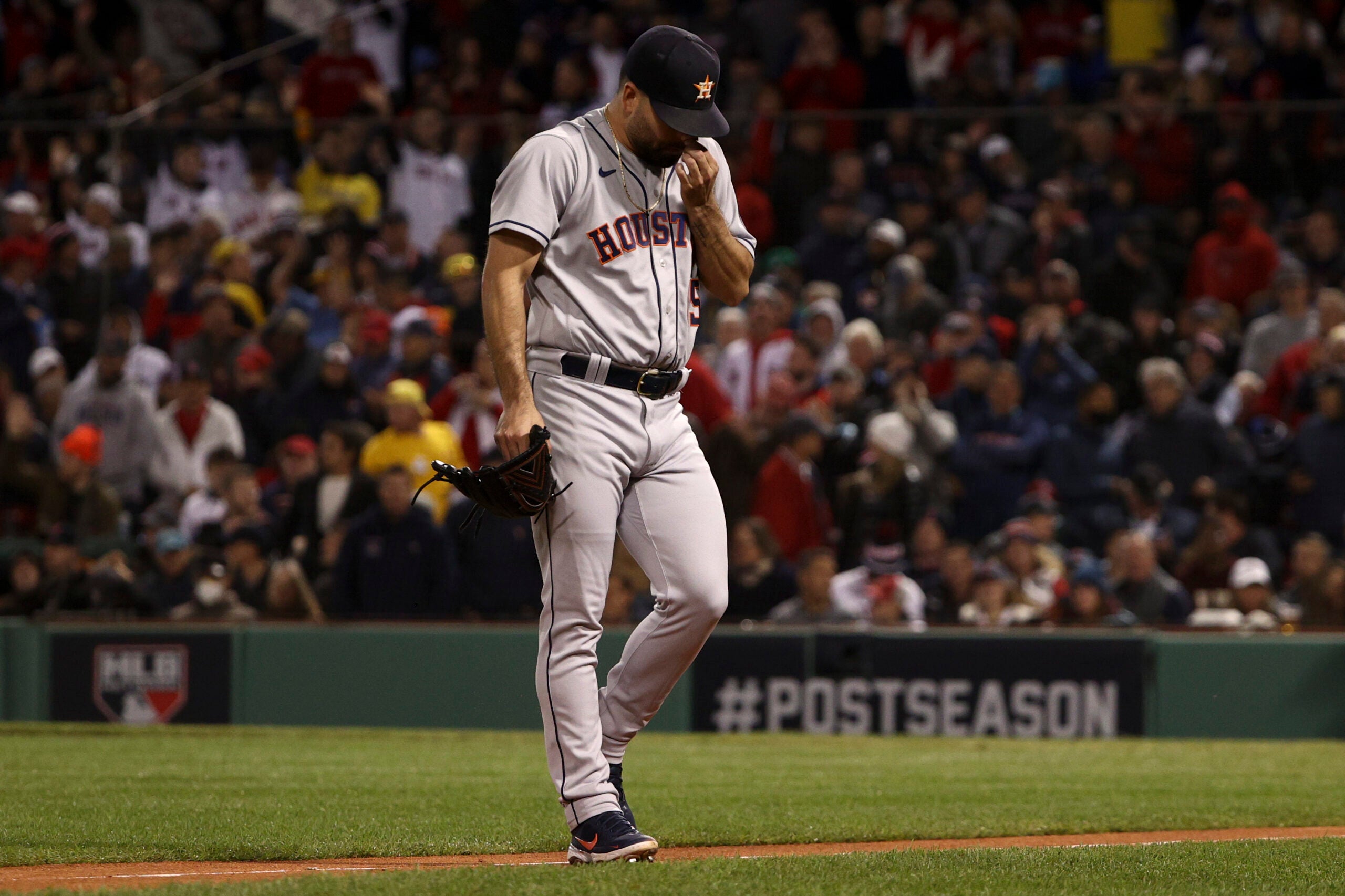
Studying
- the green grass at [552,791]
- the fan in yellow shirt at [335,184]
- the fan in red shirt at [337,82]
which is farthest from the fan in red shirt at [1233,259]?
the fan in red shirt at [337,82]

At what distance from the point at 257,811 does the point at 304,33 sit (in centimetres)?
1085

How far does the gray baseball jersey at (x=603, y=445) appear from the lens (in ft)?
14.8

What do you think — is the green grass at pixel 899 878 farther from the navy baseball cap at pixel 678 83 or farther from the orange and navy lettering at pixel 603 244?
the navy baseball cap at pixel 678 83

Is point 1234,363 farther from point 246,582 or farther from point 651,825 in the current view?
point 651,825

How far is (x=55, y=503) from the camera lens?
1219 cm

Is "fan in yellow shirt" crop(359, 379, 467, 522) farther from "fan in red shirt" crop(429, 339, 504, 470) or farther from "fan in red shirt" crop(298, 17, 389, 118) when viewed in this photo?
"fan in red shirt" crop(298, 17, 389, 118)

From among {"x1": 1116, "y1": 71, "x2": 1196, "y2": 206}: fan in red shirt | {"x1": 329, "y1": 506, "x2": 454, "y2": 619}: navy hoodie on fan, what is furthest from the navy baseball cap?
{"x1": 1116, "y1": 71, "x2": 1196, "y2": 206}: fan in red shirt

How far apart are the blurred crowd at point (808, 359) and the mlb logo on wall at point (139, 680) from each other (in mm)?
302

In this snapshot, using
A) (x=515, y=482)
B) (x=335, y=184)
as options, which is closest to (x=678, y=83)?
(x=515, y=482)

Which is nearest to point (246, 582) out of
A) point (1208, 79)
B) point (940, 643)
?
point (940, 643)

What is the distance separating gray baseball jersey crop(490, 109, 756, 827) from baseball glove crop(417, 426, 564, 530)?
8cm

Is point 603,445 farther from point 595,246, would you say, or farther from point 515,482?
point 595,246

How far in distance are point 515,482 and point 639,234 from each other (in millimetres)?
713

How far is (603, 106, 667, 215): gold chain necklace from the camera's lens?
464cm
